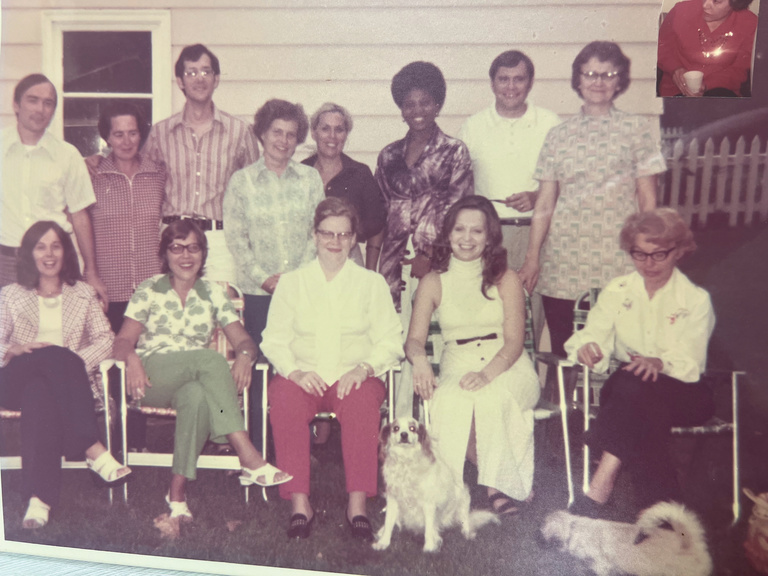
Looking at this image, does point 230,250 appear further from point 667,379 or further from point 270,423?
point 667,379

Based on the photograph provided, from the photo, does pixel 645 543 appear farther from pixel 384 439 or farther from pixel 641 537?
pixel 384 439

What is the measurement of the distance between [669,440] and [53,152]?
2.69m

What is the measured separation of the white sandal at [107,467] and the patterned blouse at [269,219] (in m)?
0.89

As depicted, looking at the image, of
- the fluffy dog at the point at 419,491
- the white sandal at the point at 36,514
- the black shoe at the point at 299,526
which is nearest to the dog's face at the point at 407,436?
the fluffy dog at the point at 419,491

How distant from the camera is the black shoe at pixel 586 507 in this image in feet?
8.94

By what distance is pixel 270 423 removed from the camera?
297 centimetres

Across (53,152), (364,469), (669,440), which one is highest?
(53,152)

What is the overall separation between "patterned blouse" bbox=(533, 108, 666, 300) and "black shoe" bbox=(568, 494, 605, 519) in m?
0.75

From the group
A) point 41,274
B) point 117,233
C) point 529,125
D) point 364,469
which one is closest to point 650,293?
point 529,125

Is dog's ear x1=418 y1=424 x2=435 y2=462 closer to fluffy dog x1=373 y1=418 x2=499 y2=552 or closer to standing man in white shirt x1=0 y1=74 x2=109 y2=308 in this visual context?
fluffy dog x1=373 y1=418 x2=499 y2=552

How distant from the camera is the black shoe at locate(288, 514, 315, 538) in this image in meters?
2.86

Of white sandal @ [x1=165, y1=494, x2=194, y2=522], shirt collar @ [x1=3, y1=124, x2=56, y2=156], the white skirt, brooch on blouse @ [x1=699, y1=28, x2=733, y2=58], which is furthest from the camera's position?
shirt collar @ [x1=3, y1=124, x2=56, y2=156]

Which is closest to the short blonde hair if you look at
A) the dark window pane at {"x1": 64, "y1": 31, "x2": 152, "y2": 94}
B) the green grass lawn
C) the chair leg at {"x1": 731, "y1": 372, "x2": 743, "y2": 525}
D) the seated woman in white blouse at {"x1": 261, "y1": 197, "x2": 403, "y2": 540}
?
the chair leg at {"x1": 731, "y1": 372, "x2": 743, "y2": 525}

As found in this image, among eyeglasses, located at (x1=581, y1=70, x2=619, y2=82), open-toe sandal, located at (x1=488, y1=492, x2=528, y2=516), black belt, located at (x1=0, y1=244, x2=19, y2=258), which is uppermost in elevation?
eyeglasses, located at (x1=581, y1=70, x2=619, y2=82)
